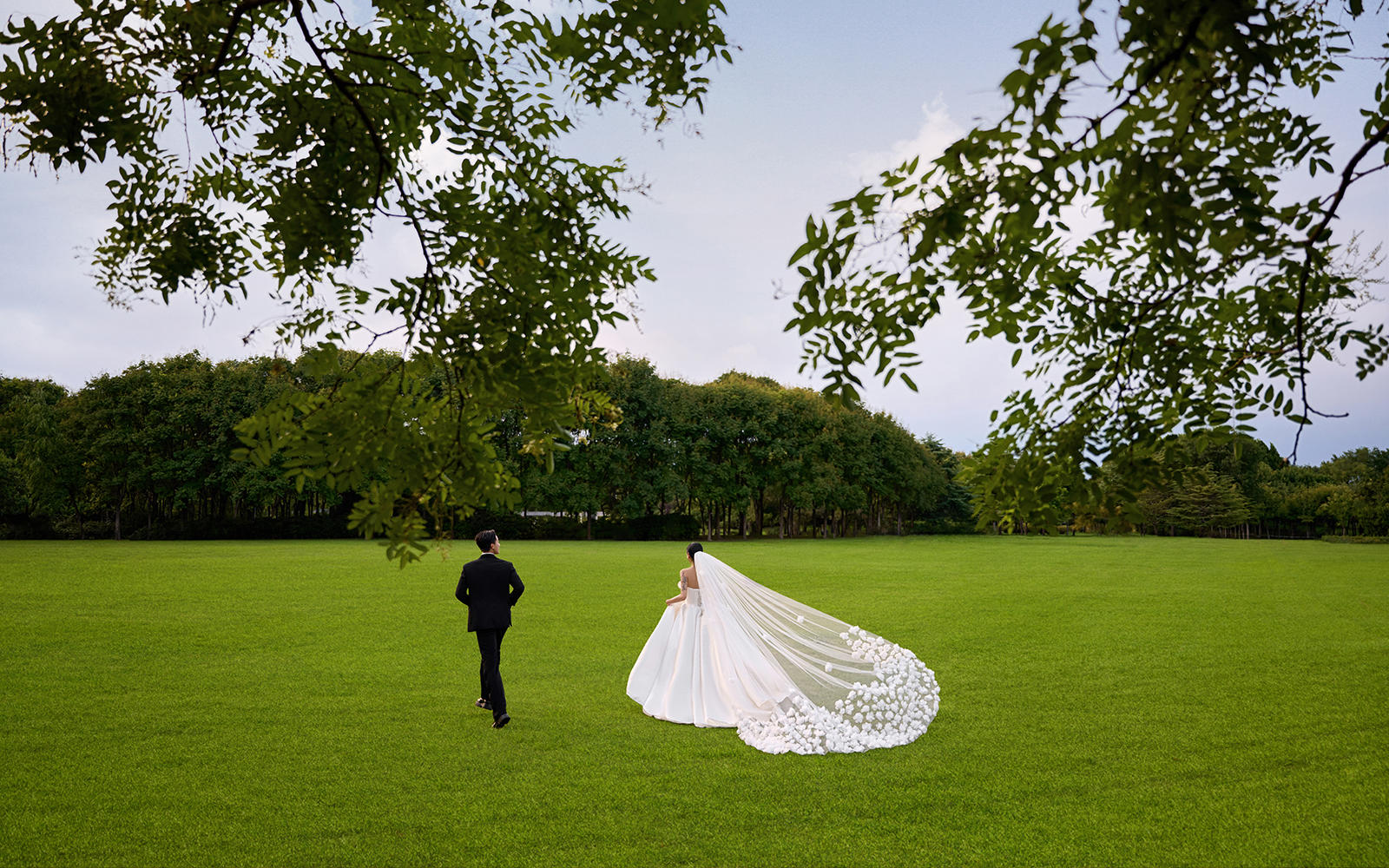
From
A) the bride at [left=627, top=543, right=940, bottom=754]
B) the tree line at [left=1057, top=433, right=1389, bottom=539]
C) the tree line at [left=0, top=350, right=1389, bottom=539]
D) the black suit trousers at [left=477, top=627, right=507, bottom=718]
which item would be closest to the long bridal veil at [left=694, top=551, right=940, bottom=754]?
the bride at [left=627, top=543, right=940, bottom=754]

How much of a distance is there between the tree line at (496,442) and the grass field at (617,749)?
33.2 meters

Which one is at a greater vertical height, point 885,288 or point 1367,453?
point 1367,453

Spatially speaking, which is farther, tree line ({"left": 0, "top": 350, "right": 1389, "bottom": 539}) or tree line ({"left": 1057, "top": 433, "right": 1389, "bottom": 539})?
tree line ({"left": 1057, "top": 433, "right": 1389, "bottom": 539})

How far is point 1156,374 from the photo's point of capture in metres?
4.26

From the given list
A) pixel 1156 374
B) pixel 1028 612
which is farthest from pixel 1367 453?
pixel 1156 374

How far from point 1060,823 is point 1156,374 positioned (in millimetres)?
5050

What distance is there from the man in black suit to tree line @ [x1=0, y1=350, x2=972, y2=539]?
38.6m

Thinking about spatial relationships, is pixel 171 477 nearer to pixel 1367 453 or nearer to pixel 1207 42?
pixel 1207 42

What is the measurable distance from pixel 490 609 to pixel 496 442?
47231 mm

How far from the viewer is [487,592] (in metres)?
11.1

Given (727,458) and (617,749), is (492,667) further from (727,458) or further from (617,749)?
(727,458)

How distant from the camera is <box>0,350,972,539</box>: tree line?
186ft

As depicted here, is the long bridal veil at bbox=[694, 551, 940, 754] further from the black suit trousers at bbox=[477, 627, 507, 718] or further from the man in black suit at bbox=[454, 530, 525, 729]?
the black suit trousers at bbox=[477, 627, 507, 718]

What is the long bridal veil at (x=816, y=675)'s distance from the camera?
10.2 m
